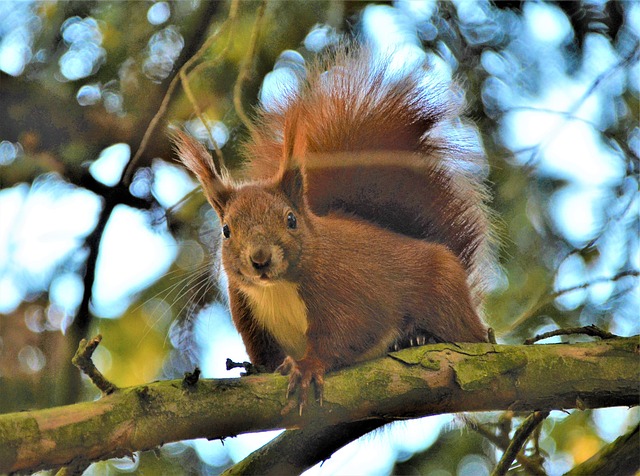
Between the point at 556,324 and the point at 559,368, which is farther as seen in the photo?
the point at 556,324

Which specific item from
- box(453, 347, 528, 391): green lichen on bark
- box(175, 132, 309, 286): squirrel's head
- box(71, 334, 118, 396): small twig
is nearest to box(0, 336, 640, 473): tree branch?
box(453, 347, 528, 391): green lichen on bark

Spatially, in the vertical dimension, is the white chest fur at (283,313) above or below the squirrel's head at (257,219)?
below

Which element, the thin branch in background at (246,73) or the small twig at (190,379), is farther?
the thin branch in background at (246,73)

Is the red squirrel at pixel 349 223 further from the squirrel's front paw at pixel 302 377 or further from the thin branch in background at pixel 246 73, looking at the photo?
the thin branch in background at pixel 246 73

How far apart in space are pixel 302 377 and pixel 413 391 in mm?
272

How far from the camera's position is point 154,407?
162cm

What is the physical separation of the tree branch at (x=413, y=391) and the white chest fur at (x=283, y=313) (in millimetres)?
295

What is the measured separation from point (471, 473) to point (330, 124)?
124 cm

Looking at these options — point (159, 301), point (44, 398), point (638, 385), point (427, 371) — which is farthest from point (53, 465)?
point (638, 385)

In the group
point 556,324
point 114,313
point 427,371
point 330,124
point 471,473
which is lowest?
point 471,473

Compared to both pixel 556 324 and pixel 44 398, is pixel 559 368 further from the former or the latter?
pixel 44 398

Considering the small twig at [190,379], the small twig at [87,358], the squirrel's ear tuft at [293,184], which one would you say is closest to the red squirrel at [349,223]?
the squirrel's ear tuft at [293,184]

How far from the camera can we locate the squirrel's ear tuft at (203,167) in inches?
86.4

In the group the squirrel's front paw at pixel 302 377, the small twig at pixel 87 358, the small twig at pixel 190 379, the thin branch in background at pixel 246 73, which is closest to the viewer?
the small twig at pixel 87 358
